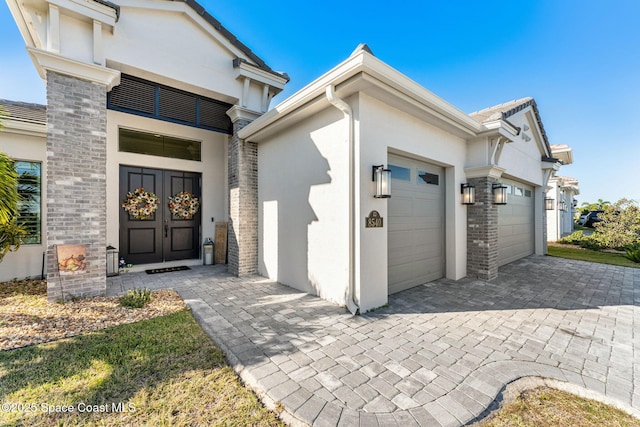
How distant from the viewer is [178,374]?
240cm

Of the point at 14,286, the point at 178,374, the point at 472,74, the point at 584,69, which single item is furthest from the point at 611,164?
the point at 14,286

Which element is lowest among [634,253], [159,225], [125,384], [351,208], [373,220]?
[125,384]

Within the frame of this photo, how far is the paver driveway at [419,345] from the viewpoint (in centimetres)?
210

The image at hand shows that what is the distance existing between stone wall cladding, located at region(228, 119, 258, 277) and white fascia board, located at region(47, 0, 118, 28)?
2756 millimetres

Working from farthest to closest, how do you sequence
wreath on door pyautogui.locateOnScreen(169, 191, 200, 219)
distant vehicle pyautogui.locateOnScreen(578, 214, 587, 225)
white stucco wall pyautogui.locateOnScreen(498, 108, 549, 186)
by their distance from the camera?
distant vehicle pyautogui.locateOnScreen(578, 214, 587, 225) → white stucco wall pyautogui.locateOnScreen(498, 108, 549, 186) → wreath on door pyautogui.locateOnScreen(169, 191, 200, 219)

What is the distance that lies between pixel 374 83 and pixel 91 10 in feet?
16.9

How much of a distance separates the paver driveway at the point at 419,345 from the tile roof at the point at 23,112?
4.08 meters

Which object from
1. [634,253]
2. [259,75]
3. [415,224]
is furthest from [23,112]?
[634,253]

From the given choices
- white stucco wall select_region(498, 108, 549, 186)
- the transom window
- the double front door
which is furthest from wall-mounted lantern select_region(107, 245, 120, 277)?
white stucco wall select_region(498, 108, 549, 186)

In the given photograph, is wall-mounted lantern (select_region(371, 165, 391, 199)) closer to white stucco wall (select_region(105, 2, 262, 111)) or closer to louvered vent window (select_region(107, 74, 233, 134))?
white stucco wall (select_region(105, 2, 262, 111))

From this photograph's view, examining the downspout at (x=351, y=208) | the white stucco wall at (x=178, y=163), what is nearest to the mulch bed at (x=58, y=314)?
the white stucco wall at (x=178, y=163)

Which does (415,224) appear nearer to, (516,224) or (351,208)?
(351,208)

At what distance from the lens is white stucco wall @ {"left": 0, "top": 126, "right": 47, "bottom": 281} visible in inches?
211

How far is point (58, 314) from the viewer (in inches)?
148
